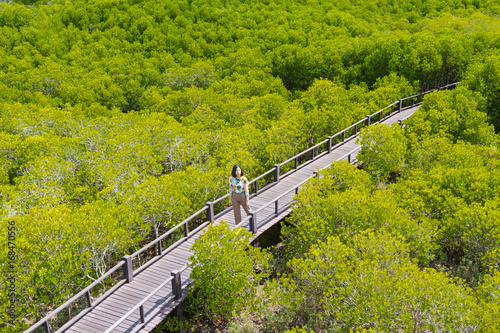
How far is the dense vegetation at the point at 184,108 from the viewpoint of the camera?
14094mm

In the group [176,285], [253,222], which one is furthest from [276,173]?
[176,285]

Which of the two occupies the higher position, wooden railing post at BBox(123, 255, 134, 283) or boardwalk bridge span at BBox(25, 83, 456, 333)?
wooden railing post at BBox(123, 255, 134, 283)

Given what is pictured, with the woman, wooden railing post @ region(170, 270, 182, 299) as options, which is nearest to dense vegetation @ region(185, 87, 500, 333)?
wooden railing post @ region(170, 270, 182, 299)

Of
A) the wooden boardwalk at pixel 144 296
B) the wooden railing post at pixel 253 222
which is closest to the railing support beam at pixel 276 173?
the wooden boardwalk at pixel 144 296

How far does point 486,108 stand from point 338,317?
21.2 metres

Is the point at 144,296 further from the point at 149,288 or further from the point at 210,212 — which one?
the point at 210,212

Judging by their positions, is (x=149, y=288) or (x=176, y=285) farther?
(x=149, y=288)

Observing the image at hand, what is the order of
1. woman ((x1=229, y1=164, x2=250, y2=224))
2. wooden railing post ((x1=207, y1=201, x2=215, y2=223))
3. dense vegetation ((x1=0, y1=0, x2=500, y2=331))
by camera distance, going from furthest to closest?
wooden railing post ((x1=207, y1=201, x2=215, y2=223)) < dense vegetation ((x1=0, y1=0, x2=500, y2=331)) < woman ((x1=229, y1=164, x2=250, y2=224))

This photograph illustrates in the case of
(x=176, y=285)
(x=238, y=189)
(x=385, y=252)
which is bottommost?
(x=176, y=285)

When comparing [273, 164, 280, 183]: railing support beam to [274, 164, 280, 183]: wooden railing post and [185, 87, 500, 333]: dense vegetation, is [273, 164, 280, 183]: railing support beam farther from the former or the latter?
[185, 87, 500, 333]: dense vegetation

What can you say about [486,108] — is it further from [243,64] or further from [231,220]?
[243,64]

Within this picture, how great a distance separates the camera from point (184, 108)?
31.2 m

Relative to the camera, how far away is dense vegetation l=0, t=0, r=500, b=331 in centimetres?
1409

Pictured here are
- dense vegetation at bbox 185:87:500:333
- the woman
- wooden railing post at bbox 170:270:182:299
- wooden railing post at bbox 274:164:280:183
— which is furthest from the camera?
wooden railing post at bbox 274:164:280:183
